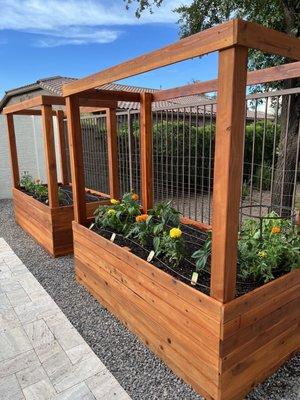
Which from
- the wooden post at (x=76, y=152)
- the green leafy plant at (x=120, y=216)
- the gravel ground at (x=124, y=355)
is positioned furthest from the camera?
the green leafy plant at (x=120, y=216)

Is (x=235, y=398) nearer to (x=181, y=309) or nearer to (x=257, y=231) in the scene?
(x=181, y=309)

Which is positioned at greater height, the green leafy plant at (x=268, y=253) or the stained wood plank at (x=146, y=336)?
the green leafy plant at (x=268, y=253)

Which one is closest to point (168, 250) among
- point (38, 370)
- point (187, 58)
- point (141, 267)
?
point (141, 267)

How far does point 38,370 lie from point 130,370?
577 millimetres

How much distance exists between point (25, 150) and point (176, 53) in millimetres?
6841

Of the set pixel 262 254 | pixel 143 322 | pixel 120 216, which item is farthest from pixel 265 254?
pixel 120 216

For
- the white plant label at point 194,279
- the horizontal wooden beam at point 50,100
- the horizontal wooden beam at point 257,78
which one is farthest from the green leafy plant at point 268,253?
the horizontal wooden beam at point 50,100

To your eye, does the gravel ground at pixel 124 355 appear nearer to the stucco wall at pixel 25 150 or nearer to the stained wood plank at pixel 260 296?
the stained wood plank at pixel 260 296

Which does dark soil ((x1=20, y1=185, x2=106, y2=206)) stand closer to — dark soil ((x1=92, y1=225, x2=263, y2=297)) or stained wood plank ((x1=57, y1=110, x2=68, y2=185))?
stained wood plank ((x1=57, y1=110, x2=68, y2=185))

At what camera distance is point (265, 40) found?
1.26 meters

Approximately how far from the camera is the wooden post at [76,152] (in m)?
2.64

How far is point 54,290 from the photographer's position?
293 cm

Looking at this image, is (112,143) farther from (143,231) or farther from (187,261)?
(187,261)

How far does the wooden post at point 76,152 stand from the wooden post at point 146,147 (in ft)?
2.35
